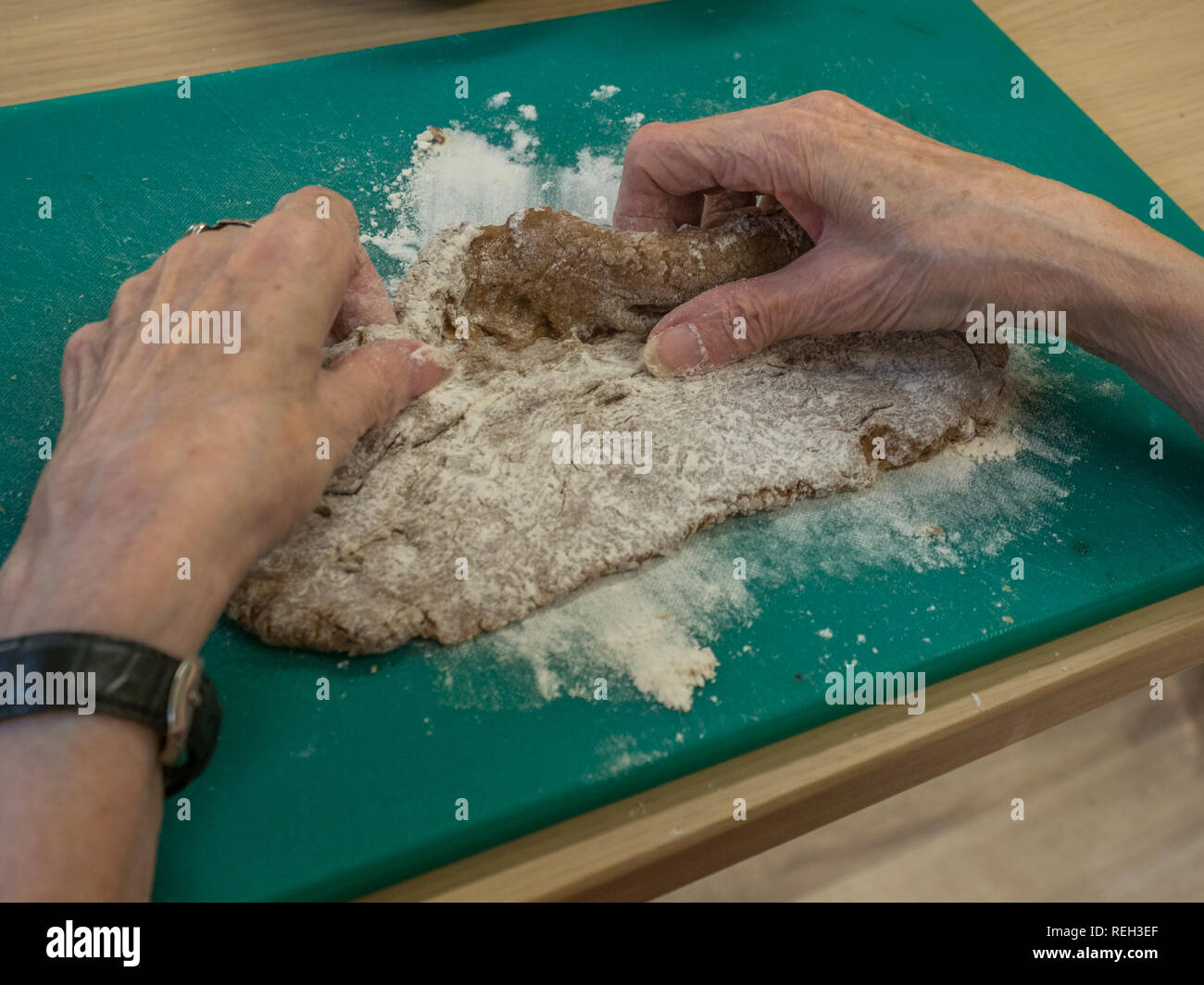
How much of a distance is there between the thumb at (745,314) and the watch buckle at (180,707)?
30.9 inches

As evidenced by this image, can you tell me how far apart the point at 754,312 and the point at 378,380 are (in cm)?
57

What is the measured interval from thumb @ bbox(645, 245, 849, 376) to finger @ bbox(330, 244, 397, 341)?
1.36 ft

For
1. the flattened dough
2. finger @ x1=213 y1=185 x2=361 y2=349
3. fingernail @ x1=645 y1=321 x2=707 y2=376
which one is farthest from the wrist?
fingernail @ x1=645 y1=321 x2=707 y2=376

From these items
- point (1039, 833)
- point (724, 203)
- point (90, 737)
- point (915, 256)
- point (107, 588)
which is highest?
point (724, 203)

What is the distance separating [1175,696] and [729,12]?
203cm

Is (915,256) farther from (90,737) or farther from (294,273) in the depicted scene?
(90,737)

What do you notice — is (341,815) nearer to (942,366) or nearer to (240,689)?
(240,689)

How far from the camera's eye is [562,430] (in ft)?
4.58

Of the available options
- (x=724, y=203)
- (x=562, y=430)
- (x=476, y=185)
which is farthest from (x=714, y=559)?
(x=476, y=185)

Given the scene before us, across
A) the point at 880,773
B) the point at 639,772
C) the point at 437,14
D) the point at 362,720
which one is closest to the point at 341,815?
the point at 362,720

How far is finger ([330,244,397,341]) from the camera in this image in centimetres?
142

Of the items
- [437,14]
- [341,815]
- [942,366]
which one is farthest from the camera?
[437,14]

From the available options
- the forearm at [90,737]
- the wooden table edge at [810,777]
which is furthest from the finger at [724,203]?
the forearm at [90,737]

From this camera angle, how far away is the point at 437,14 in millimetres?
2193
